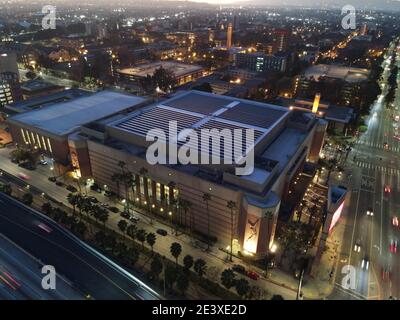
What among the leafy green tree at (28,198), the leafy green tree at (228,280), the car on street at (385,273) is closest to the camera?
the leafy green tree at (228,280)

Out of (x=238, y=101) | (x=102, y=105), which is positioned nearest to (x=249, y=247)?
(x=238, y=101)

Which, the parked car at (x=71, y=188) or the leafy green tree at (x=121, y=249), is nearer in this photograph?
the leafy green tree at (x=121, y=249)

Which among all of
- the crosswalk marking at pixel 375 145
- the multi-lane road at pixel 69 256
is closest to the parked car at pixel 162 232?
the multi-lane road at pixel 69 256

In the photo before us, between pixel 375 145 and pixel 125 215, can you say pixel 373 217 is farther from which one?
pixel 125 215

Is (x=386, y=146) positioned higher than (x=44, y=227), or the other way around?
(x=44, y=227)

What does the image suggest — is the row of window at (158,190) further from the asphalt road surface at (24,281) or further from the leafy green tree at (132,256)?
the asphalt road surface at (24,281)

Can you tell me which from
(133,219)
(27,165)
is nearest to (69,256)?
(133,219)

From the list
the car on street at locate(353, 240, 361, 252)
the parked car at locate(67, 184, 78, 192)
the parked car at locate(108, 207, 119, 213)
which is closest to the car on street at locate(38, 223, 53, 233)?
the parked car at locate(67, 184, 78, 192)
